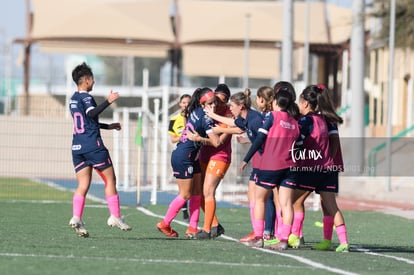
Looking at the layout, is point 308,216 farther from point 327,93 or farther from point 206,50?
point 206,50

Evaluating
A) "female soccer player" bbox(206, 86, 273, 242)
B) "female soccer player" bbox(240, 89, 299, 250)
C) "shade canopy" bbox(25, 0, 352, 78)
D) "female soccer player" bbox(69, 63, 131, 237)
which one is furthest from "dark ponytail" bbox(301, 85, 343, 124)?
"shade canopy" bbox(25, 0, 352, 78)

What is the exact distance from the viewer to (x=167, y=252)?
487 inches

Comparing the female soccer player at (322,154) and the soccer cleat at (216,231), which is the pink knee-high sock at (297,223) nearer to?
the female soccer player at (322,154)

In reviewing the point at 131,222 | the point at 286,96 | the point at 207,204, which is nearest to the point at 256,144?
the point at 286,96

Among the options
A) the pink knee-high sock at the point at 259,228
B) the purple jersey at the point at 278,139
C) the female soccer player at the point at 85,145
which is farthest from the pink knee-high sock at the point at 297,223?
the female soccer player at the point at 85,145

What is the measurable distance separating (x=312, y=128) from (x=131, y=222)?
5534mm

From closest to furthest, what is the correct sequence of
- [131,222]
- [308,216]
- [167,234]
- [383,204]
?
[167,234] < [131,222] < [308,216] < [383,204]

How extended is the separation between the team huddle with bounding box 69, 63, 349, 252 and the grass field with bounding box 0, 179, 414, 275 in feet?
1.18

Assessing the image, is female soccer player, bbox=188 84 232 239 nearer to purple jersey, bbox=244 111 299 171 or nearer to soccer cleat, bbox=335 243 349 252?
purple jersey, bbox=244 111 299 171

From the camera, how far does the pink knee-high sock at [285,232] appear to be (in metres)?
13.5

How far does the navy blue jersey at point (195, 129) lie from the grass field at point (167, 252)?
1116 millimetres

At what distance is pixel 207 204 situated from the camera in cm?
1490

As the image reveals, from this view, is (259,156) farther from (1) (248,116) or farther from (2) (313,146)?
(2) (313,146)

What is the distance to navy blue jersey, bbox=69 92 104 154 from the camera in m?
14.0
